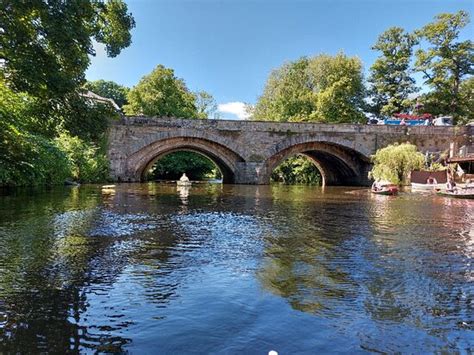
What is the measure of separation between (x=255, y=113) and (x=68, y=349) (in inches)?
2139

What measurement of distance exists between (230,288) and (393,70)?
4567 centimetres

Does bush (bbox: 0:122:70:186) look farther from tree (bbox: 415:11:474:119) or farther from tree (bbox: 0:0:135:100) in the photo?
tree (bbox: 415:11:474:119)

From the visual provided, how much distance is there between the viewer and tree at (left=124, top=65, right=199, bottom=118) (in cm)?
4053

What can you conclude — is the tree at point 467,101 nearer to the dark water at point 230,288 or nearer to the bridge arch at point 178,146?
the bridge arch at point 178,146

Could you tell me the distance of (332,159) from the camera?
3500 centimetres

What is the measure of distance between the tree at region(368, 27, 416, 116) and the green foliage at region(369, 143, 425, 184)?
710 inches

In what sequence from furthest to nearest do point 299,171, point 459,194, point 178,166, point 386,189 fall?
point 178,166
point 299,171
point 386,189
point 459,194

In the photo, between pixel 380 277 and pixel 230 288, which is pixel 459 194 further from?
pixel 230 288

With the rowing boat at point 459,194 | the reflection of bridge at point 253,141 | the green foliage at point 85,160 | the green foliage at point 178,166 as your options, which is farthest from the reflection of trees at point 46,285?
the green foliage at point 178,166

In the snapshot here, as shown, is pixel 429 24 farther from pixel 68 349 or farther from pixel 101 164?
pixel 68 349

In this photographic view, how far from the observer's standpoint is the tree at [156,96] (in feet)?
133

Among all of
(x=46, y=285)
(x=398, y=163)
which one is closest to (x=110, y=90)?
(x=398, y=163)

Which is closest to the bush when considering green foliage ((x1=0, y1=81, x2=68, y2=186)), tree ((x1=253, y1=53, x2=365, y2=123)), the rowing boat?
green foliage ((x1=0, y1=81, x2=68, y2=186))

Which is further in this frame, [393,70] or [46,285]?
[393,70]
